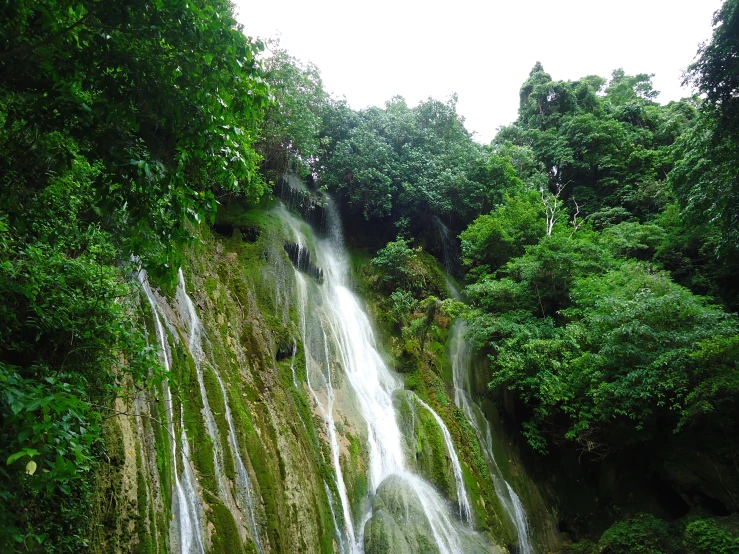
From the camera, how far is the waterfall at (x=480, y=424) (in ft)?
36.2

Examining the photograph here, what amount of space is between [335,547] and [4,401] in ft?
22.0

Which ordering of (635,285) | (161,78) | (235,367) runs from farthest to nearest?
(635,285)
(235,367)
(161,78)

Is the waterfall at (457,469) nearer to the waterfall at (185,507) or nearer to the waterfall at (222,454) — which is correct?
the waterfall at (222,454)

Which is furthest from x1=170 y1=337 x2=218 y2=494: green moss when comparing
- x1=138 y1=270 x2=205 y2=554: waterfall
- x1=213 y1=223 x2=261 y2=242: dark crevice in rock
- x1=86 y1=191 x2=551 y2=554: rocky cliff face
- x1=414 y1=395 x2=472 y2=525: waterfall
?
x1=213 y1=223 x2=261 y2=242: dark crevice in rock

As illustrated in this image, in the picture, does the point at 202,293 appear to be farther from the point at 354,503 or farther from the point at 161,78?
the point at 161,78

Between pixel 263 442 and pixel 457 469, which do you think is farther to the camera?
pixel 457 469

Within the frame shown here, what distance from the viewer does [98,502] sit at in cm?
397

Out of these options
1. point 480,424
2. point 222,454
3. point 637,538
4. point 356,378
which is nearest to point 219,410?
point 222,454

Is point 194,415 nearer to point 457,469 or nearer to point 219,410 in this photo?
point 219,410

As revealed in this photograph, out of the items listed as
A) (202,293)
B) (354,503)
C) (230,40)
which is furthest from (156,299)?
(354,503)

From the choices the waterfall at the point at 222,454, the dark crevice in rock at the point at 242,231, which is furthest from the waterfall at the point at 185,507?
the dark crevice in rock at the point at 242,231

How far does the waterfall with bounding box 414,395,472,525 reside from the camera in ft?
31.9

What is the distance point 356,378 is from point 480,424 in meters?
4.63

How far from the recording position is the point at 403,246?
1650 cm
